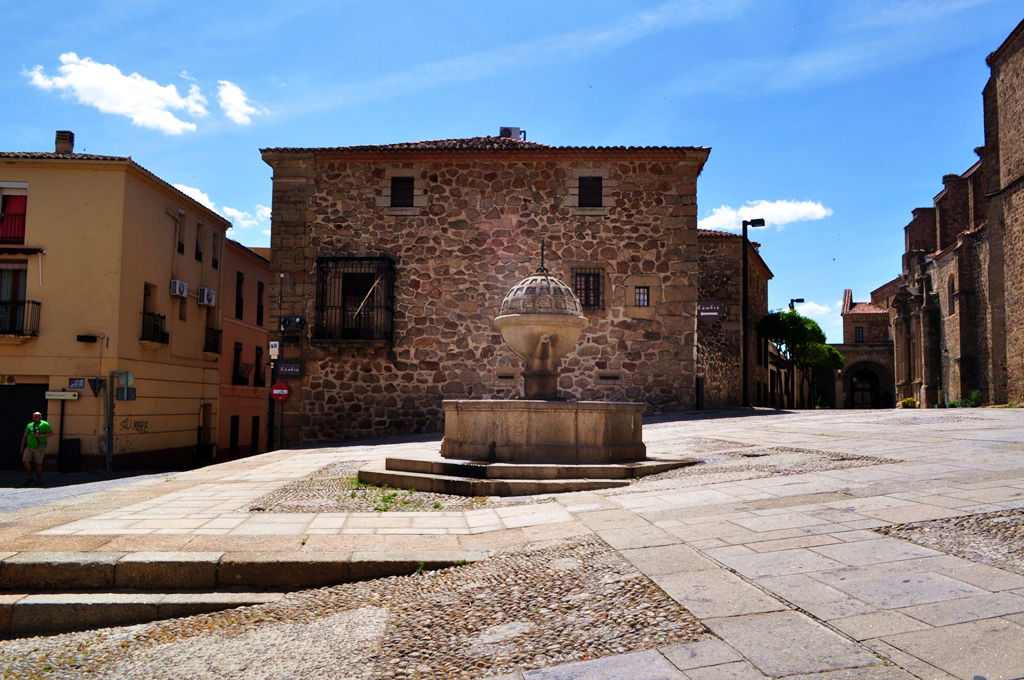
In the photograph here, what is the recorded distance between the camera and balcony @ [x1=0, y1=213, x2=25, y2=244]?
1947 cm

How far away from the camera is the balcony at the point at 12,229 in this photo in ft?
63.9

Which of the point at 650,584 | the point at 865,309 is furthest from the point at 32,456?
the point at 865,309

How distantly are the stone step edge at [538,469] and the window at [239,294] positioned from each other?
71.6 ft

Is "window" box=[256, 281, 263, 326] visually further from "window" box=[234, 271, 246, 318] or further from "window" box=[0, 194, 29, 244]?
"window" box=[0, 194, 29, 244]

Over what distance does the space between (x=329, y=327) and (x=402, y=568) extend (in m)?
14.0

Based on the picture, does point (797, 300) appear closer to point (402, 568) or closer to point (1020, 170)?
point (1020, 170)

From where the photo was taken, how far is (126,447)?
19.6 metres

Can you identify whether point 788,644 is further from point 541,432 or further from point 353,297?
point 353,297

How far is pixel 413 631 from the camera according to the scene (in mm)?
3805

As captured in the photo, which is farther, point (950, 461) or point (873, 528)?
point (950, 461)

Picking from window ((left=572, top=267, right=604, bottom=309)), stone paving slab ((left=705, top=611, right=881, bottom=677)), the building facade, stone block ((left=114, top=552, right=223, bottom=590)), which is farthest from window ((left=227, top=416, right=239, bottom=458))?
stone paving slab ((left=705, top=611, right=881, bottom=677))

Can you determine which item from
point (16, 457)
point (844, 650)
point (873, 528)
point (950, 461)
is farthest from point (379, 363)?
point (844, 650)

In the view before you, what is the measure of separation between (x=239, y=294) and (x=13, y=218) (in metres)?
9.34

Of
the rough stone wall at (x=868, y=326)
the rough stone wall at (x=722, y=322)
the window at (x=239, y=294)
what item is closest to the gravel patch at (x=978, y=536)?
the rough stone wall at (x=722, y=322)
